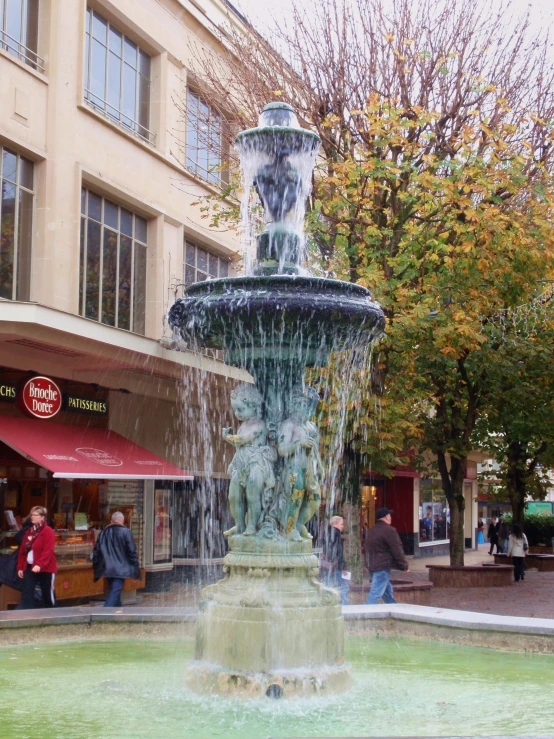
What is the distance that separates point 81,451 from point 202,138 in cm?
803

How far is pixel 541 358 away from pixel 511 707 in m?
12.9

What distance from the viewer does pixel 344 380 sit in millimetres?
15930

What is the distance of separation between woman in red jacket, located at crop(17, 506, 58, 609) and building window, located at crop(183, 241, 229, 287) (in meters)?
9.54

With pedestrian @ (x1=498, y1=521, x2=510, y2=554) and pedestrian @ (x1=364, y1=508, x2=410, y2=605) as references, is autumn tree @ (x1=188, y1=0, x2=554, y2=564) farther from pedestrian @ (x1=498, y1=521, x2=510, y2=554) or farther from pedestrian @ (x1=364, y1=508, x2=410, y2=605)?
pedestrian @ (x1=498, y1=521, x2=510, y2=554)

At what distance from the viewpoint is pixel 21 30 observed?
1625 cm

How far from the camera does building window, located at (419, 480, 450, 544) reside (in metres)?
36.7

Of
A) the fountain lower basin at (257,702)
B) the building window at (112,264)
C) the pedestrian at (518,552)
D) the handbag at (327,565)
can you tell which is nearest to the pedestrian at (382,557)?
the handbag at (327,565)

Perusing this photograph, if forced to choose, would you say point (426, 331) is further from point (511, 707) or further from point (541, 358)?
point (511, 707)

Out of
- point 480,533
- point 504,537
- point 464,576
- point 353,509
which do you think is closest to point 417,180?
point 353,509

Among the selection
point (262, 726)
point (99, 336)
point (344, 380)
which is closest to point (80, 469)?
point (99, 336)

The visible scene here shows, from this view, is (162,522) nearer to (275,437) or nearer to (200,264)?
(200,264)

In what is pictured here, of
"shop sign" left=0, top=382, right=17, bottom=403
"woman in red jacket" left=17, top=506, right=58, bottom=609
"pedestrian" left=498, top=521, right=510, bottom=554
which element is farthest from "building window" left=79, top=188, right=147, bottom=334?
"pedestrian" left=498, top=521, right=510, bottom=554

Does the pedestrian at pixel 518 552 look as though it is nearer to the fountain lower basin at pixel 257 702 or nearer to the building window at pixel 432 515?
the building window at pixel 432 515

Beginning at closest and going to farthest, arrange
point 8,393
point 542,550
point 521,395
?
1. point 8,393
2. point 521,395
3. point 542,550
